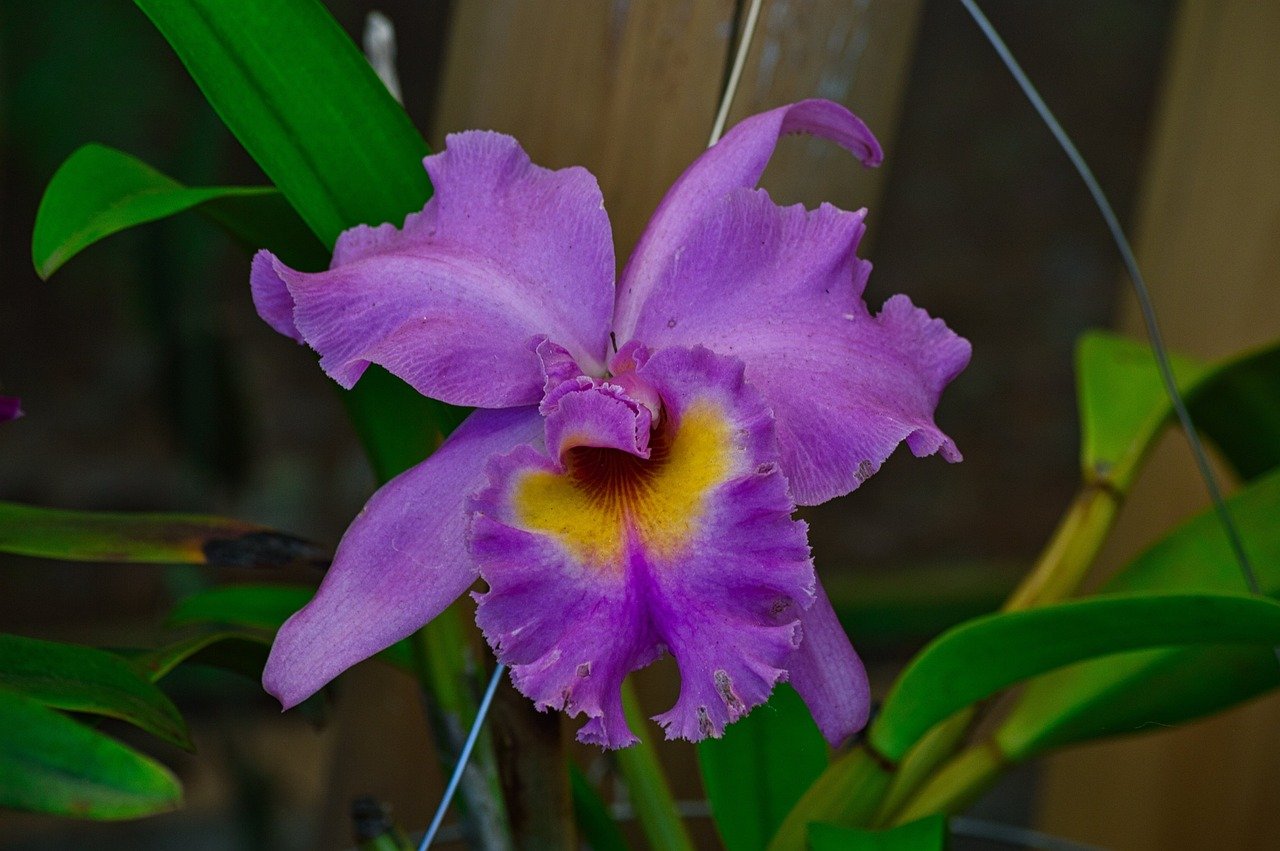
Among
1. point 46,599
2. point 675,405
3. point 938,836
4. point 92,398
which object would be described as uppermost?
point 92,398

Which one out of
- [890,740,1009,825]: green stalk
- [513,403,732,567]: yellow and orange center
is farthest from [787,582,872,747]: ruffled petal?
[890,740,1009,825]: green stalk

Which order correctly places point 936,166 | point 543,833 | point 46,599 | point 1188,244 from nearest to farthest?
point 543,833 < point 1188,244 < point 46,599 < point 936,166

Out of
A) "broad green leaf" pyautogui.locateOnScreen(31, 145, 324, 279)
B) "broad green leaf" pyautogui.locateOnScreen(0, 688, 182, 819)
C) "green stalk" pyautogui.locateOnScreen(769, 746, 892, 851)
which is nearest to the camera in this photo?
"broad green leaf" pyautogui.locateOnScreen(0, 688, 182, 819)

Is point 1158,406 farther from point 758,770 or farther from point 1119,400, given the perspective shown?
point 758,770

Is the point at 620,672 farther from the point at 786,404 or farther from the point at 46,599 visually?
the point at 46,599

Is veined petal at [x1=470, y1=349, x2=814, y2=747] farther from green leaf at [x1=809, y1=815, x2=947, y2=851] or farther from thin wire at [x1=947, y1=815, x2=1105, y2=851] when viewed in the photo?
thin wire at [x1=947, y1=815, x2=1105, y2=851]

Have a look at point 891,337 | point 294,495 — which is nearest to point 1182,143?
point 891,337

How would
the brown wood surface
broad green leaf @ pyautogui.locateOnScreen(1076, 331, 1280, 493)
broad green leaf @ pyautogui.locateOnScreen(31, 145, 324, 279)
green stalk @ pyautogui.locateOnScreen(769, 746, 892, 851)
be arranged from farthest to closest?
the brown wood surface < broad green leaf @ pyautogui.locateOnScreen(1076, 331, 1280, 493) < green stalk @ pyautogui.locateOnScreen(769, 746, 892, 851) < broad green leaf @ pyautogui.locateOnScreen(31, 145, 324, 279)
